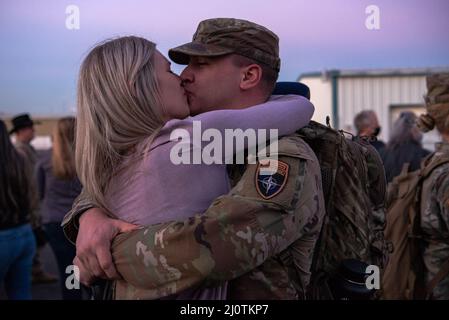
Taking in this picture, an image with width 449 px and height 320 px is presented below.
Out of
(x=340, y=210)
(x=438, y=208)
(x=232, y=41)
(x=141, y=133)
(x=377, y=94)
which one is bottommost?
(x=377, y=94)

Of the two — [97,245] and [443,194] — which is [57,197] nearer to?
[443,194]

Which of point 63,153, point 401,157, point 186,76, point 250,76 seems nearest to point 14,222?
point 63,153

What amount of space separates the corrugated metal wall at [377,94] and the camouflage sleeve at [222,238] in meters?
10.9

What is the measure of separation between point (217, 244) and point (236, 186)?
176mm

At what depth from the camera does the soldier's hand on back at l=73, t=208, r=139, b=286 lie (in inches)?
57.2

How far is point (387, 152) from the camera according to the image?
5.06 metres

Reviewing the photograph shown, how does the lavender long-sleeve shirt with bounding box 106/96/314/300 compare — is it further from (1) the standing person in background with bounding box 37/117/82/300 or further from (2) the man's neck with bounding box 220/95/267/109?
(1) the standing person in background with bounding box 37/117/82/300

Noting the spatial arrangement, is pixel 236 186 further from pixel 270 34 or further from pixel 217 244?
pixel 270 34

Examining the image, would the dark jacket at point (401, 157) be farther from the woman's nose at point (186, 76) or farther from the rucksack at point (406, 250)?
the woman's nose at point (186, 76)

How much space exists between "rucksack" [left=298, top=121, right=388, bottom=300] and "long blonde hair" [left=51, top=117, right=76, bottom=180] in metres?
3.21

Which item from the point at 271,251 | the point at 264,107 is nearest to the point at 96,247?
the point at 271,251

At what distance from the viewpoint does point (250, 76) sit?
5.55 ft

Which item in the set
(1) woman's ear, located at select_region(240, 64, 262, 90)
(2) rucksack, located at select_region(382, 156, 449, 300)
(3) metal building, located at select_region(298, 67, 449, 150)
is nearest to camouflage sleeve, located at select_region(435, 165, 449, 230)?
(2) rucksack, located at select_region(382, 156, 449, 300)

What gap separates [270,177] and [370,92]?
1131 centimetres
